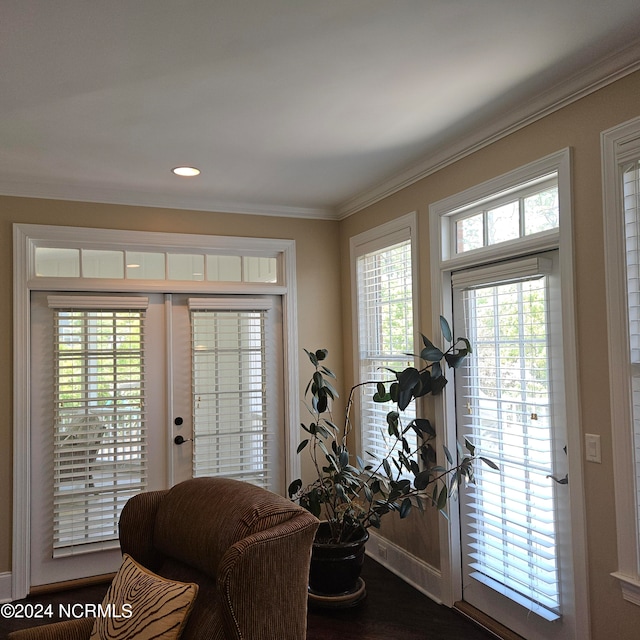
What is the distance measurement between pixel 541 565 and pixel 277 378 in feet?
7.58

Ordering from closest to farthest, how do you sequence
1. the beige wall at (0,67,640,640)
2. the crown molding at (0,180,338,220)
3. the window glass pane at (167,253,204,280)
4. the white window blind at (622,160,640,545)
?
the white window blind at (622,160,640,545) < the beige wall at (0,67,640,640) < the crown molding at (0,180,338,220) < the window glass pane at (167,253,204,280)

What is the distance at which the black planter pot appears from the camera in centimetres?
333

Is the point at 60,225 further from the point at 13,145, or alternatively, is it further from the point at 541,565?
the point at 541,565

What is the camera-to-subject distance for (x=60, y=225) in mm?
3789

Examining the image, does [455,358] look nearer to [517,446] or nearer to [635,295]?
[517,446]

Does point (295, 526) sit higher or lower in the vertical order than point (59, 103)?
lower

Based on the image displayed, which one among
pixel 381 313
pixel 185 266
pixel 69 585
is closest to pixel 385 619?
pixel 381 313

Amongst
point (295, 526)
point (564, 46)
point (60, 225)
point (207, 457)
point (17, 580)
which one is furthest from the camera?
point (207, 457)

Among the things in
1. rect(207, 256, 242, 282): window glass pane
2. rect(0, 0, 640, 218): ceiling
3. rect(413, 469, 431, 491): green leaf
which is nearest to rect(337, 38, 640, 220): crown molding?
rect(0, 0, 640, 218): ceiling

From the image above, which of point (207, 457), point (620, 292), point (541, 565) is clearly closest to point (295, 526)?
point (541, 565)

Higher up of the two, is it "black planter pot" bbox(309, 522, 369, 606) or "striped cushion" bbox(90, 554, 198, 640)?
"striped cushion" bbox(90, 554, 198, 640)

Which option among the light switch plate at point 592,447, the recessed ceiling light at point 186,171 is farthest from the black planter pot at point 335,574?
the recessed ceiling light at point 186,171

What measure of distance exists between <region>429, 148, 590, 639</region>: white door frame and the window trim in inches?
7.1

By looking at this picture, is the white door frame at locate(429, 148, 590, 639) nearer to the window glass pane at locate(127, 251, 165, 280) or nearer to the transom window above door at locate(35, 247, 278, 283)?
the transom window above door at locate(35, 247, 278, 283)
